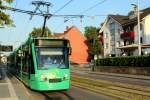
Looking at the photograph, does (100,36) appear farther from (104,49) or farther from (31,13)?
(31,13)

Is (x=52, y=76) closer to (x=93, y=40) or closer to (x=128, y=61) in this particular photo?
(x=128, y=61)

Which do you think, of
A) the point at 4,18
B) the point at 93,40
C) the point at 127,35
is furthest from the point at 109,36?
the point at 4,18

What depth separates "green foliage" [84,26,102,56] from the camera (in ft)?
305

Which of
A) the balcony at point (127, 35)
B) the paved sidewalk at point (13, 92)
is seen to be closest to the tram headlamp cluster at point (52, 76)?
the paved sidewalk at point (13, 92)

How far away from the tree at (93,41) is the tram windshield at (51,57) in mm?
72219

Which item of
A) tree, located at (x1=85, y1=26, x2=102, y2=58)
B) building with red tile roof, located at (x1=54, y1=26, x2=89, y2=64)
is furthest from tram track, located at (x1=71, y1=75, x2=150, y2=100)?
building with red tile roof, located at (x1=54, y1=26, x2=89, y2=64)

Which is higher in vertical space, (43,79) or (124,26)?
(124,26)

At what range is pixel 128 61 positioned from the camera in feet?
150

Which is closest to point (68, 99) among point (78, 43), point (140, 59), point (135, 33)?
point (140, 59)

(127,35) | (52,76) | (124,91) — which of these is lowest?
(124,91)

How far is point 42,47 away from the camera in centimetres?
2014

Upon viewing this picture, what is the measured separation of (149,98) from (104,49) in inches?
2777

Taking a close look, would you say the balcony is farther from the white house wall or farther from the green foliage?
the green foliage

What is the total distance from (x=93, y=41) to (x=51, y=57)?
248 ft
